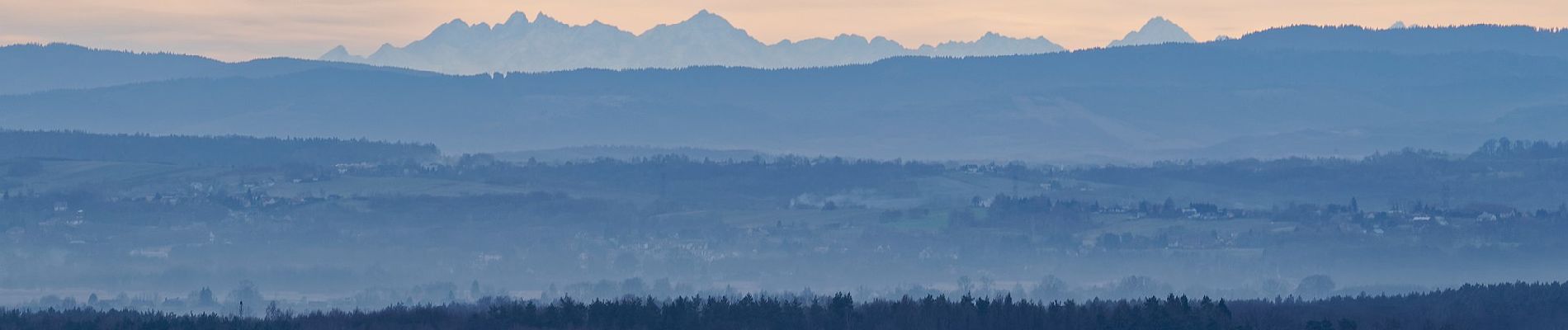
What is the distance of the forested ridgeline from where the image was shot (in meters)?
87.0

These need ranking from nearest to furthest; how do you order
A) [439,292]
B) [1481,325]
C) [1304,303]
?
[1481,325] → [1304,303] → [439,292]

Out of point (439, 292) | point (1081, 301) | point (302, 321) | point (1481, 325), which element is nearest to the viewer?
point (302, 321)

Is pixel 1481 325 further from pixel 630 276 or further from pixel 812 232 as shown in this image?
pixel 812 232

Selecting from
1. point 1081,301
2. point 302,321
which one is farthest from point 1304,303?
point 1081,301

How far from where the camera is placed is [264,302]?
148250 mm

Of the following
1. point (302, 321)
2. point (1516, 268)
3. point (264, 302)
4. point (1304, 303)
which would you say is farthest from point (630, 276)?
point (302, 321)

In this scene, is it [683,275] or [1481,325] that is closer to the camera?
[1481,325]

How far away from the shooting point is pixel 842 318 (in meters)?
89.0

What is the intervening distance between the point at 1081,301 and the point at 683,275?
115ft

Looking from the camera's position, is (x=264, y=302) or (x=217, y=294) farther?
(x=217, y=294)

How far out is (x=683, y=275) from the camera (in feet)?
571

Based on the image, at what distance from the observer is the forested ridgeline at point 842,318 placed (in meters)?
87.0

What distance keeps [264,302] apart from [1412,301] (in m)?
60.4

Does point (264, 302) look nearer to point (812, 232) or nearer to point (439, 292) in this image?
point (439, 292)
